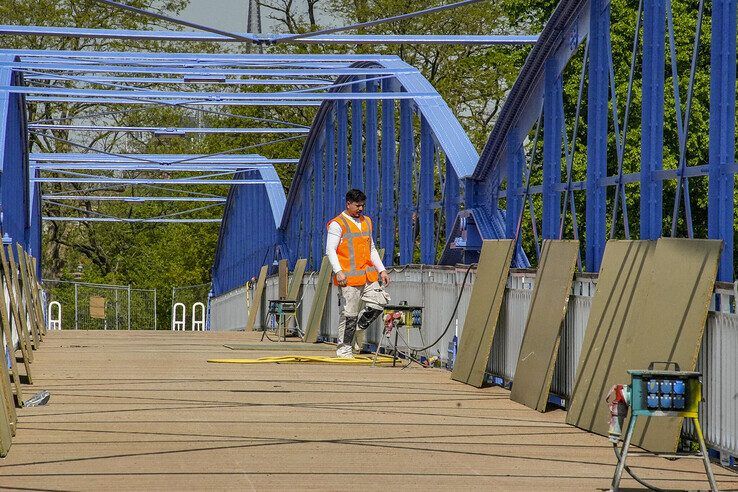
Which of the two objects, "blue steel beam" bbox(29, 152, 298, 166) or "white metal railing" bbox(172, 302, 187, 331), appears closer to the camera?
"blue steel beam" bbox(29, 152, 298, 166)

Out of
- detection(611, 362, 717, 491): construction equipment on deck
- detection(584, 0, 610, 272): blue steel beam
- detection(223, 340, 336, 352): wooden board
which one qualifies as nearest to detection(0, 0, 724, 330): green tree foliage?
detection(223, 340, 336, 352): wooden board

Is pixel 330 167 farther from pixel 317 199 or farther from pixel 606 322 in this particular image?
pixel 606 322

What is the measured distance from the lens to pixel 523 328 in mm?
13930

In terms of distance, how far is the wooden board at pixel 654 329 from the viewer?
363 inches

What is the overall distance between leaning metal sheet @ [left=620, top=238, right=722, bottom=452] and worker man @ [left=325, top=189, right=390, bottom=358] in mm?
8130

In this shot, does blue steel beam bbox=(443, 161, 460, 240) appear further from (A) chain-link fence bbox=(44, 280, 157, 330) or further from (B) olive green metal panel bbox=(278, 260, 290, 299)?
(A) chain-link fence bbox=(44, 280, 157, 330)

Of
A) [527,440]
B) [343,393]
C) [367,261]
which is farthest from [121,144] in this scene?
[527,440]

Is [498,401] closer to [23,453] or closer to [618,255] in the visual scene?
[618,255]

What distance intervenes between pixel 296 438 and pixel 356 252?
336 inches

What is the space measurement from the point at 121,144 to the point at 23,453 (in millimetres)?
48623

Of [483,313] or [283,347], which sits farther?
[283,347]

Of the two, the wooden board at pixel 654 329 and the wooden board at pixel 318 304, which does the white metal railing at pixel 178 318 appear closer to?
the wooden board at pixel 318 304

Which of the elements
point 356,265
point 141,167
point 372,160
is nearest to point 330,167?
point 372,160

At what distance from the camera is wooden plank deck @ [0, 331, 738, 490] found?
810 centimetres
